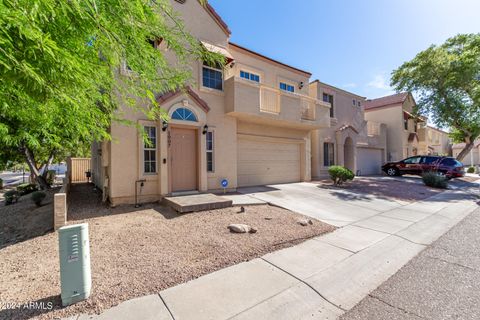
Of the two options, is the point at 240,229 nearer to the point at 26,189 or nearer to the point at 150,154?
the point at 150,154

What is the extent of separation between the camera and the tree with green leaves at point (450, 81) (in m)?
15.0

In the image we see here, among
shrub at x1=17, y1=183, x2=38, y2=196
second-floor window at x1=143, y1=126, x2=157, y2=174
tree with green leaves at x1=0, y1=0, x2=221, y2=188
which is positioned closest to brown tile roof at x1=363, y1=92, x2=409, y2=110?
second-floor window at x1=143, y1=126, x2=157, y2=174

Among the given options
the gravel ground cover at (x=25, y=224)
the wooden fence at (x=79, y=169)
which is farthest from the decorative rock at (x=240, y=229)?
the wooden fence at (x=79, y=169)

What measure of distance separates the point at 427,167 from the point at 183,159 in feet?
59.4

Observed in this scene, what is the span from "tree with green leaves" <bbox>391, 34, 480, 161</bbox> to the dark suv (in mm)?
3301

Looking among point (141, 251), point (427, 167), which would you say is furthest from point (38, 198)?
point (427, 167)

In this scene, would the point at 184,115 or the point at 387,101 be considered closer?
the point at 184,115

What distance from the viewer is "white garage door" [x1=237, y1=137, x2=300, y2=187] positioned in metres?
10.7

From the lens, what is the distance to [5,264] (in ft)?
12.5

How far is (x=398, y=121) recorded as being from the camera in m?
21.0

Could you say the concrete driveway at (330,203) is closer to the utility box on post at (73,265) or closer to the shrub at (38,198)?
the utility box on post at (73,265)

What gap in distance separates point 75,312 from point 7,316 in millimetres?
704

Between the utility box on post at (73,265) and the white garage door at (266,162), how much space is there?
7.99 m

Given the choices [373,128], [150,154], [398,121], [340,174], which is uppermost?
[398,121]
